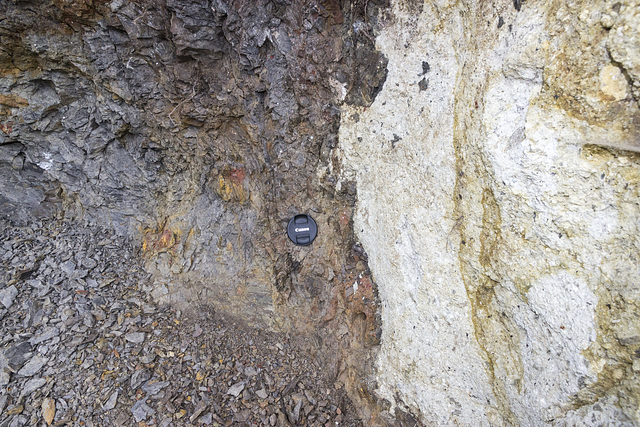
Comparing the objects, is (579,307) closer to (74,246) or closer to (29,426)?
(29,426)

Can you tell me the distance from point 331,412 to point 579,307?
84.0 inches

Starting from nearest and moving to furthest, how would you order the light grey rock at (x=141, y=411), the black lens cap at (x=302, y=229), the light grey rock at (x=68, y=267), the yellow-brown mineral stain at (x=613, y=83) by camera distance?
the yellow-brown mineral stain at (x=613, y=83)
the light grey rock at (x=141, y=411)
the black lens cap at (x=302, y=229)
the light grey rock at (x=68, y=267)

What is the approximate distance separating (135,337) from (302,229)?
1.82 metres

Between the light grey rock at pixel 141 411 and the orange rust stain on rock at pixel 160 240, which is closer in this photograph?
the light grey rock at pixel 141 411

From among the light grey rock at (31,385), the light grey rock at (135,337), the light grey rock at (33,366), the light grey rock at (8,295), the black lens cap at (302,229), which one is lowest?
the light grey rock at (31,385)

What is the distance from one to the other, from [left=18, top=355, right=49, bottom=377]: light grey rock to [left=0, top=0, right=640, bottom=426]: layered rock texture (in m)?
1.06

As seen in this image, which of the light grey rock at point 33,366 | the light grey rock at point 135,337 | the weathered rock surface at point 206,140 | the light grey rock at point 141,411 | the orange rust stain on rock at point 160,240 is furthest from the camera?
the orange rust stain on rock at point 160,240

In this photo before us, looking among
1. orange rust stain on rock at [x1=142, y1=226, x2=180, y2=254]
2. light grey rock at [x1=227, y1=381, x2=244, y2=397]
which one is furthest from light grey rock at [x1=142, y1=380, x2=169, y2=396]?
orange rust stain on rock at [x1=142, y1=226, x2=180, y2=254]

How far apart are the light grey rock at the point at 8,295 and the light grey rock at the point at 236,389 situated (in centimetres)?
217

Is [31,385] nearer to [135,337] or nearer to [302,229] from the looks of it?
[135,337]

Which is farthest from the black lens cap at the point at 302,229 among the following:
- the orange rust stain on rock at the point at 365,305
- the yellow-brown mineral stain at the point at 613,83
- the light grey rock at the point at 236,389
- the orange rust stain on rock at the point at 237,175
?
the yellow-brown mineral stain at the point at 613,83

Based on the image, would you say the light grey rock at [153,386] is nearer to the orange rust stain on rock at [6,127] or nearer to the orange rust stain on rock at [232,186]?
the orange rust stain on rock at [232,186]

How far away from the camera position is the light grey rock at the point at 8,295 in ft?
10.7

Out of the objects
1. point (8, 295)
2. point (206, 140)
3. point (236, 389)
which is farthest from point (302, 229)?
point (8, 295)
